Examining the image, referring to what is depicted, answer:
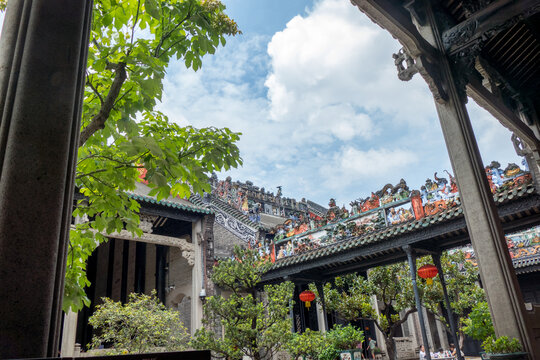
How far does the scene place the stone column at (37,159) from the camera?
49.7 inches

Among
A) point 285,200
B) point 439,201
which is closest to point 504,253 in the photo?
point 439,201

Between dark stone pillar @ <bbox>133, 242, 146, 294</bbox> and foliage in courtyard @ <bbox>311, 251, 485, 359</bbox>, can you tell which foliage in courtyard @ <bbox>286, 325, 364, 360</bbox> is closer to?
foliage in courtyard @ <bbox>311, 251, 485, 359</bbox>

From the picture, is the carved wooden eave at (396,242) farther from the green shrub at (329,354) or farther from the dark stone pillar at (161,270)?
the dark stone pillar at (161,270)

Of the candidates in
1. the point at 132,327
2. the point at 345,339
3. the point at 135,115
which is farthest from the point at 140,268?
the point at 135,115

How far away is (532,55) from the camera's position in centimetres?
689

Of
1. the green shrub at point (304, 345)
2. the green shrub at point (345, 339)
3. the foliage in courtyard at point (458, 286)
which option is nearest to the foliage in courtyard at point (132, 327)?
the green shrub at point (304, 345)

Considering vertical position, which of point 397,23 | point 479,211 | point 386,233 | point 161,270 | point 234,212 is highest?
point 234,212

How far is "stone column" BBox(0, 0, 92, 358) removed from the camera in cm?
126

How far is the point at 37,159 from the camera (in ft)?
4.69

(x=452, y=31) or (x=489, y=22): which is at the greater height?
(x=452, y=31)

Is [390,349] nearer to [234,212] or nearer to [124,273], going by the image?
[234,212]

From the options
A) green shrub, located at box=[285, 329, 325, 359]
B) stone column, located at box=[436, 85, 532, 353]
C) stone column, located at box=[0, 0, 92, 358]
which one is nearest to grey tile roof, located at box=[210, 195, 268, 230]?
green shrub, located at box=[285, 329, 325, 359]

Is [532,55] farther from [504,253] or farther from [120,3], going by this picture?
[120,3]

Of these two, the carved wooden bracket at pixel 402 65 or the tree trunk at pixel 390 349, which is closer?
the carved wooden bracket at pixel 402 65
